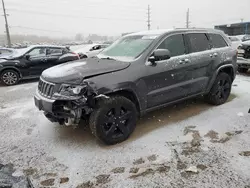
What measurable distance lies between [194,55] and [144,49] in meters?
1.15

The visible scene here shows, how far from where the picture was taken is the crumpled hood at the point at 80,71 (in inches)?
130

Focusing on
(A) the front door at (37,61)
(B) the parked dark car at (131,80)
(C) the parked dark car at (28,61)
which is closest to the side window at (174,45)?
(B) the parked dark car at (131,80)

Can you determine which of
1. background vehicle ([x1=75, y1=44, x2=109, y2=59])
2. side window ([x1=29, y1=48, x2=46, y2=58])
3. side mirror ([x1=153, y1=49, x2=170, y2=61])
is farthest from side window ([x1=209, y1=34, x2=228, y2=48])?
background vehicle ([x1=75, y1=44, x2=109, y2=59])

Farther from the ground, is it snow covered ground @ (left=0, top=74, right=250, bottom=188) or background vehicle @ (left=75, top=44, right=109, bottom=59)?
background vehicle @ (left=75, top=44, right=109, bottom=59)

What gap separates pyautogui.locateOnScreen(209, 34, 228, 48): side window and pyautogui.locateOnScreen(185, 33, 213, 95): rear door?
18 centimetres

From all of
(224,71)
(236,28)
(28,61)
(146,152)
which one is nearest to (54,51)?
(28,61)

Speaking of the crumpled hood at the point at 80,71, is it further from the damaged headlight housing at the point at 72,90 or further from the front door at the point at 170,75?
the front door at the point at 170,75

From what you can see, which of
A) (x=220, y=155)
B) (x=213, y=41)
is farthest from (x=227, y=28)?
(x=220, y=155)

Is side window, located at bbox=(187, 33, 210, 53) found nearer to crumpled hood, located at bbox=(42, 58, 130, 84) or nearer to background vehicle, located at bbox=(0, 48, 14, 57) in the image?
crumpled hood, located at bbox=(42, 58, 130, 84)

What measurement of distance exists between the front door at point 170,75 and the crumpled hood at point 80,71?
0.57 m

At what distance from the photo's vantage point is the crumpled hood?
10.9 ft

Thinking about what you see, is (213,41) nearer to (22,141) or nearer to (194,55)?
(194,55)

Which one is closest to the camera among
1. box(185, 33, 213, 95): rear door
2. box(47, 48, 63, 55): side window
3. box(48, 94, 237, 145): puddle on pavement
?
box(48, 94, 237, 145): puddle on pavement

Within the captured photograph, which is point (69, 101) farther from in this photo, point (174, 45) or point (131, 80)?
point (174, 45)
